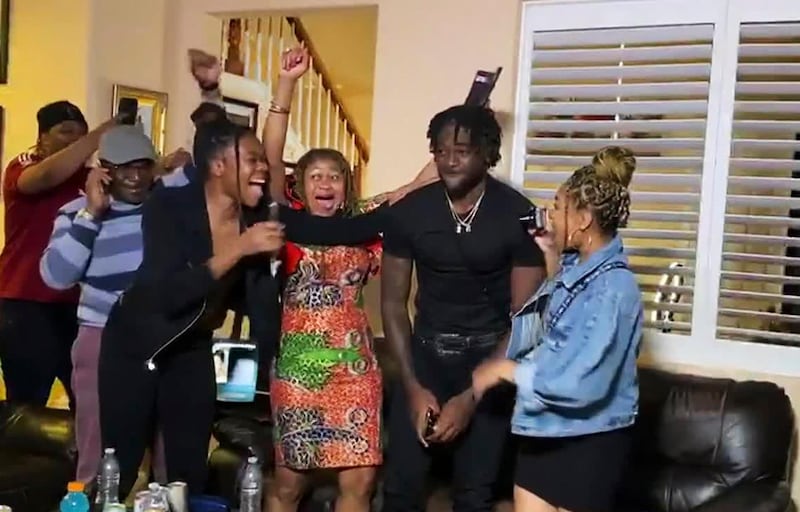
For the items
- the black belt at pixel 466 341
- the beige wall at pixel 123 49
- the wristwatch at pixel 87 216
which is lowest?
the black belt at pixel 466 341

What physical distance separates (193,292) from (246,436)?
106 centimetres

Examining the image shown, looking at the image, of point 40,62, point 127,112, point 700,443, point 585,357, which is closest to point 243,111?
point 40,62

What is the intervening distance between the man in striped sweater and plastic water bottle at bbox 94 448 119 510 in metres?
0.39

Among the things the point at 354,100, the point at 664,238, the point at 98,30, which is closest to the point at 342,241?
the point at 664,238

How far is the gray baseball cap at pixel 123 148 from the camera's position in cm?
308

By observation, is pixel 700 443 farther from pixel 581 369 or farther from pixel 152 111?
pixel 152 111

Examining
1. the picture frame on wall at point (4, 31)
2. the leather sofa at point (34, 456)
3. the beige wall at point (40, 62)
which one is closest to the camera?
the leather sofa at point (34, 456)

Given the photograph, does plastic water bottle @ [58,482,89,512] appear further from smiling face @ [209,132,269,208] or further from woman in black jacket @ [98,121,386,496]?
smiling face @ [209,132,269,208]

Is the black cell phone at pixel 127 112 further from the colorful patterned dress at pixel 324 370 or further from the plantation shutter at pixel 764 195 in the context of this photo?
the plantation shutter at pixel 764 195

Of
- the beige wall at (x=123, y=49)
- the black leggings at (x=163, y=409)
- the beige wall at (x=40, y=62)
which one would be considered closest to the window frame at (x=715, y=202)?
the black leggings at (x=163, y=409)

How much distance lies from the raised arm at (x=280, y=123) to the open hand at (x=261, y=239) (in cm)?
33

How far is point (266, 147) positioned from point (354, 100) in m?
4.16

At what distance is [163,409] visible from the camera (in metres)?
2.85

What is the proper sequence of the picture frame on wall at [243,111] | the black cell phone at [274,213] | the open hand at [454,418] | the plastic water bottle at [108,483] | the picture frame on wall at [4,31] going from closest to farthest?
the plastic water bottle at [108,483] → the open hand at [454,418] → the black cell phone at [274,213] → the picture frame on wall at [4,31] → the picture frame on wall at [243,111]
